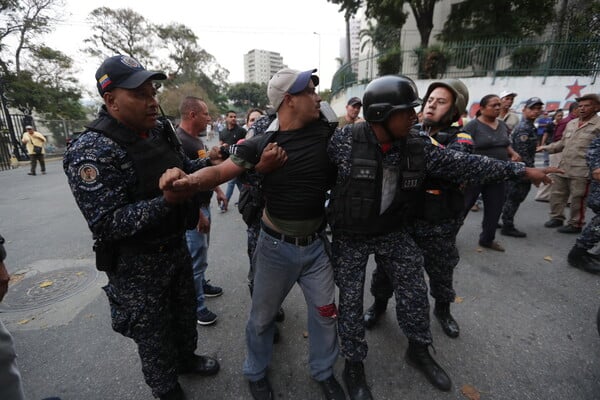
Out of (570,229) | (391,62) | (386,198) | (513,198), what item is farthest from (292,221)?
(391,62)

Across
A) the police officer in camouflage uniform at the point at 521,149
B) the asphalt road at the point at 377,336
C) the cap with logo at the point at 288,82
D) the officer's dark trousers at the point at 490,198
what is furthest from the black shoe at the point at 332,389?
the police officer in camouflage uniform at the point at 521,149

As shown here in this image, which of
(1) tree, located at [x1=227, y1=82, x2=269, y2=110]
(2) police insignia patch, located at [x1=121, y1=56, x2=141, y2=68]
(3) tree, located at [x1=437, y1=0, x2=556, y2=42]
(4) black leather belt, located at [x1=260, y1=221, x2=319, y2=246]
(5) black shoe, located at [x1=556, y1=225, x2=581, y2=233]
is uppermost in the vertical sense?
(1) tree, located at [x1=227, y1=82, x2=269, y2=110]

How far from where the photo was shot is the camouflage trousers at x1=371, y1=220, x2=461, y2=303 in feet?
7.55

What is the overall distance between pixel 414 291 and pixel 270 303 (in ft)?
3.11

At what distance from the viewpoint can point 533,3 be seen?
41.1 feet

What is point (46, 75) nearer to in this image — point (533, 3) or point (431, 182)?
point (431, 182)

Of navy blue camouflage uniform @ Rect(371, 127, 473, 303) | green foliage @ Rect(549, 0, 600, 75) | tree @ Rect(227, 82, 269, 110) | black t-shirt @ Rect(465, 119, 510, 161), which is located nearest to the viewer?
navy blue camouflage uniform @ Rect(371, 127, 473, 303)

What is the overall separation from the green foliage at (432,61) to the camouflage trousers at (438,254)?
1230 centimetres

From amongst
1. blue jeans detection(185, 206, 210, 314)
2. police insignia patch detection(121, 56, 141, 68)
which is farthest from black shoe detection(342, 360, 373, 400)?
police insignia patch detection(121, 56, 141, 68)

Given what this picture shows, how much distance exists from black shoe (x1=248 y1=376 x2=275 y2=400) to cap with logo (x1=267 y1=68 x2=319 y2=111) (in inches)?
70.7

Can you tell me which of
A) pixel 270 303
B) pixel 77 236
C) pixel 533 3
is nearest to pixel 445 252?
pixel 270 303

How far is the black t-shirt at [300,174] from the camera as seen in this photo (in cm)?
162

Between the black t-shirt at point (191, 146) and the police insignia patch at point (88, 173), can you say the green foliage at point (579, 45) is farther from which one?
the police insignia patch at point (88, 173)

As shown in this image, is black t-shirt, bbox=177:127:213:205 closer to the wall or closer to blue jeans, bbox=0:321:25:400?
blue jeans, bbox=0:321:25:400
